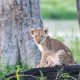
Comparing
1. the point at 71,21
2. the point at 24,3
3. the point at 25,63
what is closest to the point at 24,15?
the point at 24,3

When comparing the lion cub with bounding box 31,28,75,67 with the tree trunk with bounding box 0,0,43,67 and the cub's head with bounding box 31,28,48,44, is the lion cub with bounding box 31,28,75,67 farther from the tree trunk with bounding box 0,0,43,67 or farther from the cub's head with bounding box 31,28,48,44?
the tree trunk with bounding box 0,0,43,67

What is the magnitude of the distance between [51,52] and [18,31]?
0.74 metres

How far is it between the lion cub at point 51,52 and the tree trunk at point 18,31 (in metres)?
0.47

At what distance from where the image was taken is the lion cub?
10.0 metres

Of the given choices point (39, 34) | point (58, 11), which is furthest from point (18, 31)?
point (58, 11)

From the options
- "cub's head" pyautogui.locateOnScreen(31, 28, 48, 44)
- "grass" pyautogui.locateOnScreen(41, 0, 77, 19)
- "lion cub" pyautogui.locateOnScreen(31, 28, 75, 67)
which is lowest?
"grass" pyautogui.locateOnScreen(41, 0, 77, 19)

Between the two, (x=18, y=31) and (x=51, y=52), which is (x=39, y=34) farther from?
(x=18, y=31)

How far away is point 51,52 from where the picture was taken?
10141 mm

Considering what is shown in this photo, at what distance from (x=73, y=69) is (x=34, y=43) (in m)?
1.64

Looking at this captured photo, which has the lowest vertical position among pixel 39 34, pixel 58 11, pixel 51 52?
pixel 58 11

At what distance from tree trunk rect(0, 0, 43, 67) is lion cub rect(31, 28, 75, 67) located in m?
0.47

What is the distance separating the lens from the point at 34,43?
1060 cm

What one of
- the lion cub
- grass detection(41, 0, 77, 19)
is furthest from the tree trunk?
grass detection(41, 0, 77, 19)

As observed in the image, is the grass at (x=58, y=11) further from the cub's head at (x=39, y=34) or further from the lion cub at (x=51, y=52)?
the cub's head at (x=39, y=34)
